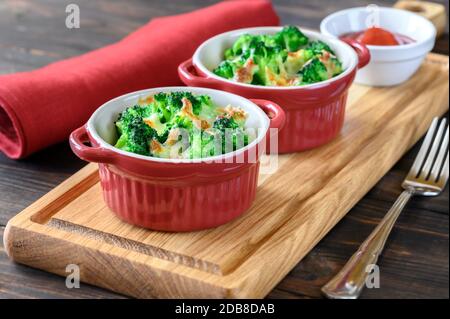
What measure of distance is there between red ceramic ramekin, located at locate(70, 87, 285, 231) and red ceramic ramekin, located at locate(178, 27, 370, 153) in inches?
6.9

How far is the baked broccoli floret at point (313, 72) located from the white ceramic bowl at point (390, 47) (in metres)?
0.38

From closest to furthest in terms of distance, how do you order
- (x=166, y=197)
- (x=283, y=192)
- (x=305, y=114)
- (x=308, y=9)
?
(x=166, y=197)
(x=283, y=192)
(x=305, y=114)
(x=308, y=9)

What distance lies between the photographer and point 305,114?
6.70ft

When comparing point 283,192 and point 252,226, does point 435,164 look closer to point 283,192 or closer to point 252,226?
point 283,192

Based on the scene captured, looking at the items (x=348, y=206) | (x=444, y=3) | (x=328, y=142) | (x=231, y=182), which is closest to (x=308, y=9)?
(x=444, y=3)

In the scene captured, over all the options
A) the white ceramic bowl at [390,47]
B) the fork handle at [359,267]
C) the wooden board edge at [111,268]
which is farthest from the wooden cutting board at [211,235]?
the white ceramic bowl at [390,47]

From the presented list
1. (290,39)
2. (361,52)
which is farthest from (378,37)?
(290,39)

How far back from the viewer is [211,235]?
172 centimetres

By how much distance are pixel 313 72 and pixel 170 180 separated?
542 millimetres

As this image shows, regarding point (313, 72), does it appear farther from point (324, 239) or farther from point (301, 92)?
point (324, 239)

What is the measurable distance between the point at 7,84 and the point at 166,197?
0.62 meters

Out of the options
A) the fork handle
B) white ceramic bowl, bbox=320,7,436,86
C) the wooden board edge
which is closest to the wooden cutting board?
the wooden board edge

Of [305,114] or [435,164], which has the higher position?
[305,114]

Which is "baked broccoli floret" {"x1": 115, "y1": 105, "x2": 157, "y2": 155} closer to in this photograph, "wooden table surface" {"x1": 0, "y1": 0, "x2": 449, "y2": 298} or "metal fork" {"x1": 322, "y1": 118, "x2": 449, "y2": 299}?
"wooden table surface" {"x1": 0, "y1": 0, "x2": 449, "y2": 298}
